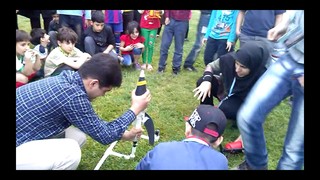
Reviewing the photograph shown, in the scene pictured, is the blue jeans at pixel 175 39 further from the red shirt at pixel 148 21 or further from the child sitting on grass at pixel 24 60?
the child sitting on grass at pixel 24 60

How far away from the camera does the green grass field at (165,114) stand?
2.87 metres

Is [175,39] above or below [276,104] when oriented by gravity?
below

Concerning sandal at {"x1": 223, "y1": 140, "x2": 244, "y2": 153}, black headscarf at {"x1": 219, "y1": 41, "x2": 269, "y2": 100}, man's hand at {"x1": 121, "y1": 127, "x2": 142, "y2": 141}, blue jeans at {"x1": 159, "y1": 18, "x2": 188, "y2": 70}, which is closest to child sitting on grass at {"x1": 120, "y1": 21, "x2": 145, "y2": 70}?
blue jeans at {"x1": 159, "y1": 18, "x2": 188, "y2": 70}

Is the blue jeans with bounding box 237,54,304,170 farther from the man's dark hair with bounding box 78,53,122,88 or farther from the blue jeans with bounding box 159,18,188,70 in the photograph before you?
the blue jeans with bounding box 159,18,188,70

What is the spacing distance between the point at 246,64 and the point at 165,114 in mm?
1037

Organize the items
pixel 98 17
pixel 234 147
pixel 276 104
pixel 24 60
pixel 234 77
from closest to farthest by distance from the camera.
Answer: pixel 276 104, pixel 234 147, pixel 234 77, pixel 24 60, pixel 98 17

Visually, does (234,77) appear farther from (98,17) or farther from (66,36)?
(98,17)

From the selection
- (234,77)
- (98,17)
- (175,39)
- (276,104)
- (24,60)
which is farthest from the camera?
(175,39)

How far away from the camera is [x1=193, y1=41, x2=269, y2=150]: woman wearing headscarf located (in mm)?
3021

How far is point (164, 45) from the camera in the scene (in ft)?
15.6

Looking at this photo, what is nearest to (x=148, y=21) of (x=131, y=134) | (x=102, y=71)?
(x=131, y=134)

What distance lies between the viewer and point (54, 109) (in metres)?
2.14

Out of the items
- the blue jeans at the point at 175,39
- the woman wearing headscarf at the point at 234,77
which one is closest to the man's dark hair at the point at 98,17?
the blue jeans at the point at 175,39
